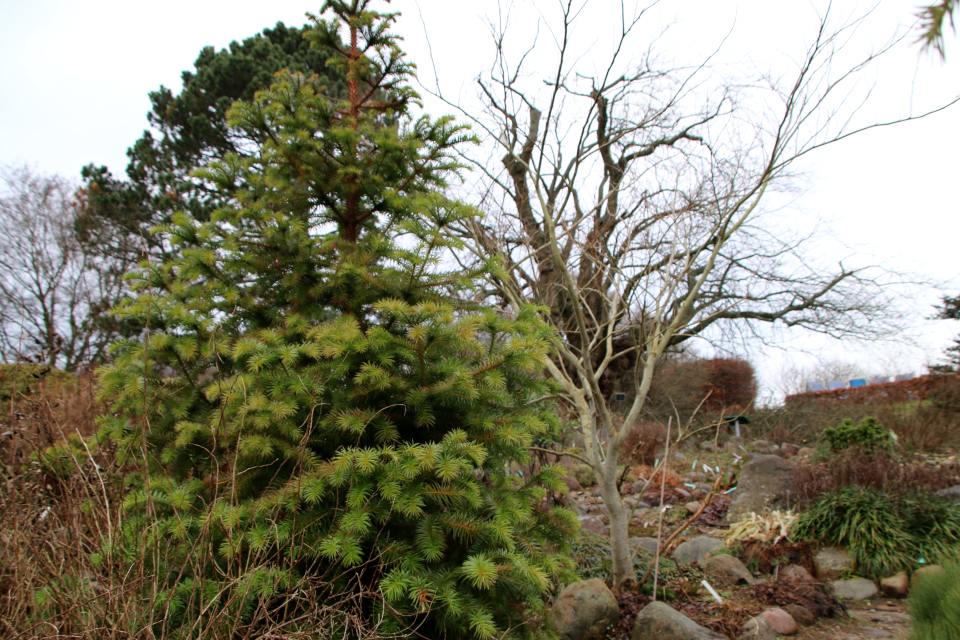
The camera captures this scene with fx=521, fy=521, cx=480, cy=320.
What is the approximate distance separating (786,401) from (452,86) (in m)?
12.8

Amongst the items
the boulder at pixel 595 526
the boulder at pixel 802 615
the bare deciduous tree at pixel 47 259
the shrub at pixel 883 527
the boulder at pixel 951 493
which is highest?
the bare deciduous tree at pixel 47 259

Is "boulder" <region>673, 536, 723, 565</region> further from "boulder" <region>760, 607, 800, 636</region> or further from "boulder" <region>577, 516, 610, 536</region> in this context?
"boulder" <region>760, 607, 800, 636</region>

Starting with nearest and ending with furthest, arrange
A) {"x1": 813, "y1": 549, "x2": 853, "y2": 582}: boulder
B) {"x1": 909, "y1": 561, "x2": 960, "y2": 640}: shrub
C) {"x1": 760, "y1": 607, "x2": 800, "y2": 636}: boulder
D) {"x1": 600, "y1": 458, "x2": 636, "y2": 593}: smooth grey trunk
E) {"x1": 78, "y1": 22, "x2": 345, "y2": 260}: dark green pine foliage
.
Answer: {"x1": 909, "y1": 561, "x2": 960, "y2": 640}: shrub → {"x1": 760, "y1": 607, "x2": 800, "y2": 636}: boulder → {"x1": 600, "y1": 458, "x2": 636, "y2": 593}: smooth grey trunk → {"x1": 813, "y1": 549, "x2": 853, "y2": 582}: boulder → {"x1": 78, "y1": 22, "x2": 345, "y2": 260}: dark green pine foliage

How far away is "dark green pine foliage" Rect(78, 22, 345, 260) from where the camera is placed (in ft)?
45.2

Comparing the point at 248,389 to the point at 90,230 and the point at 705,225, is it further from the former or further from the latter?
the point at 90,230

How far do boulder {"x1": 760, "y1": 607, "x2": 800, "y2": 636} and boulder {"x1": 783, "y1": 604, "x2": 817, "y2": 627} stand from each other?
89 mm

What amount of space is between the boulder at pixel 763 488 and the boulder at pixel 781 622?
2534mm

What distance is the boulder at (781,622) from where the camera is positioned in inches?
158

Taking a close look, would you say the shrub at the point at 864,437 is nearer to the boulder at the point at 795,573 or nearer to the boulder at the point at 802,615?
the boulder at the point at 795,573

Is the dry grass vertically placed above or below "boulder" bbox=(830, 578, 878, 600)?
above

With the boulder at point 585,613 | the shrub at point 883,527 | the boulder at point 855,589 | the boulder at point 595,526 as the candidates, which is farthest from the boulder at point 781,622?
the boulder at point 595,526

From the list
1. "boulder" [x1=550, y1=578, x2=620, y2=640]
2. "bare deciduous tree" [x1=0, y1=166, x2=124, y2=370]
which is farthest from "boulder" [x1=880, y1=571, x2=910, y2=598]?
"bare deciduous tree" [x1=0, y1=166, x2=124, y2=370]

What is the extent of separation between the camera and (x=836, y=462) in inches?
A: 239

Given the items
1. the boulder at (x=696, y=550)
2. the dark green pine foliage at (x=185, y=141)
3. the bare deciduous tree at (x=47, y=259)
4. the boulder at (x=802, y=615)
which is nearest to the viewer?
the boulder at (x=802, y=615)
